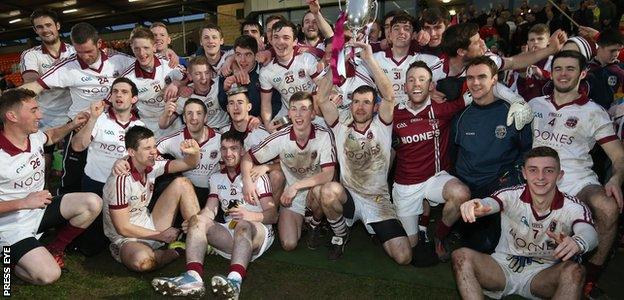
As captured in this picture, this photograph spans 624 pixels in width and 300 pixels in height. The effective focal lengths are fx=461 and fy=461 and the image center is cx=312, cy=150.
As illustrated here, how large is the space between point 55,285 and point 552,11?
10.1 m

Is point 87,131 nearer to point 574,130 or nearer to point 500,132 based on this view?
point 500,132

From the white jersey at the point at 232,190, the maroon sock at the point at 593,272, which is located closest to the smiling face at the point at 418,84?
the white jersey at the point at 232,190

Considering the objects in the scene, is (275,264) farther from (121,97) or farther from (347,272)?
(121,97)

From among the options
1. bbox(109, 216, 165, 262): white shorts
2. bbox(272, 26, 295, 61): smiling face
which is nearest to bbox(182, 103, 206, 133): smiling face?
bbox(109, 216, 165, 262): white shorts

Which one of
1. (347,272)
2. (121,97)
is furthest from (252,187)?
(121,97)

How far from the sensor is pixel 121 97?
186 inches

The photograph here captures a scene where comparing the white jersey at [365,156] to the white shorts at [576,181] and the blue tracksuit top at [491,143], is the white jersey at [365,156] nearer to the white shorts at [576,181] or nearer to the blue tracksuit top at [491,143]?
the blue tracksuit top at [491,143]

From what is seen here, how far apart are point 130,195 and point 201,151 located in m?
0.99

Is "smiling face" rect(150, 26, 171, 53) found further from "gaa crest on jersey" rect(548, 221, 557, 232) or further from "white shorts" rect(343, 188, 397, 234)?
"gaa crest on jersey" rect(548, 221, 557, 232)

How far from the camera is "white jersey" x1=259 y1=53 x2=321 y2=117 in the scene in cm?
545

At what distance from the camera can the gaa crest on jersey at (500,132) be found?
13.2ft

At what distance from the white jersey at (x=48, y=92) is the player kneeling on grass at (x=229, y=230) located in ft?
9.03

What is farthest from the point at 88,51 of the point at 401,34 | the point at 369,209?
the point at 369,209

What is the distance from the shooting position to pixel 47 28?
5.77 m
